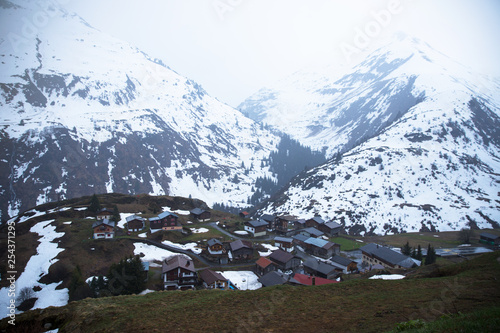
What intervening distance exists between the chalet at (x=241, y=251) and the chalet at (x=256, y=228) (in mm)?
20101

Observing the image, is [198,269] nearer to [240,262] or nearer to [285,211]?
[240,262]

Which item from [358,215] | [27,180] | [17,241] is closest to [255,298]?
[17,241]

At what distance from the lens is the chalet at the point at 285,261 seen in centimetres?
5925

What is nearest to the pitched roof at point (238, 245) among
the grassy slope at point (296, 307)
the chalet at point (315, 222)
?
the grassy slope at point (296, 307)

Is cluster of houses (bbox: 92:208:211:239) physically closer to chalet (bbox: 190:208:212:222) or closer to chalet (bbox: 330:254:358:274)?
chalet (bbox: 190:208:212:222)

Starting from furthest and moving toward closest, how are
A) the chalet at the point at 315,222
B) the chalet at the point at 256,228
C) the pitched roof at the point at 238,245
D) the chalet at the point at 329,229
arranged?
the chalet at the point at 315,222, the chalet at the point at 329,229, the chalet at the point at 256,228, the pitched roof at the point at 238,245

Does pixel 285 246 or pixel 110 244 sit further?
pixel 285 246

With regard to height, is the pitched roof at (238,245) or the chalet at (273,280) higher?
the pitched roof at (238,245)

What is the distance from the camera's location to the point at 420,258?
6506 cm

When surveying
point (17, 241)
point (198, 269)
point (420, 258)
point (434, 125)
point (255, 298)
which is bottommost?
point (420, 258)

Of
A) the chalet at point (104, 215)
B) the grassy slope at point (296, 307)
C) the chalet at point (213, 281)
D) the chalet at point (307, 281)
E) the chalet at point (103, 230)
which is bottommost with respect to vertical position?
the chalet at point (307, 281)

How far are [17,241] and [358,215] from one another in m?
127

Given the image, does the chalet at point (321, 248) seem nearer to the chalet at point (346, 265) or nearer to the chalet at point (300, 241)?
the chalet at point (300, 241)

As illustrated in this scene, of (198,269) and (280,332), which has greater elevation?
(280,332)
